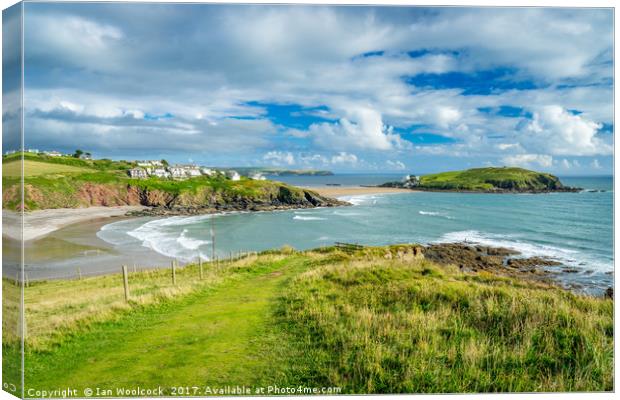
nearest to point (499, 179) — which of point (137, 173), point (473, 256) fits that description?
point (473, 256)

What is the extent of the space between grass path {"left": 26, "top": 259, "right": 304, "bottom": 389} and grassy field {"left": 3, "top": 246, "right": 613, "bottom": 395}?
0.6 inches

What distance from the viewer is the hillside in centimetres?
1088

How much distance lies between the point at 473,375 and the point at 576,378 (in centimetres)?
132

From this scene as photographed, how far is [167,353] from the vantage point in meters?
5.04

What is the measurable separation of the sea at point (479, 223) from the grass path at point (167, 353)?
533 centimetres

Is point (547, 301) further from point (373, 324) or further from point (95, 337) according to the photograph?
point (95, 337)

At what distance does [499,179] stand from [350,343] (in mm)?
5404

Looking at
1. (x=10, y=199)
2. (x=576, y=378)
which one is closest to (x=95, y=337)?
(x=10, y=199)

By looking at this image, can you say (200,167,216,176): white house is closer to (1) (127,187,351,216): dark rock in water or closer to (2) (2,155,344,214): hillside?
(2) (2,155,344,214): hillside

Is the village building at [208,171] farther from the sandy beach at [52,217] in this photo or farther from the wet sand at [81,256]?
the wet sand at [81,256]

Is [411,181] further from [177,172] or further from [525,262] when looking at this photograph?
[177,172]

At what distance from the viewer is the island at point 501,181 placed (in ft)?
24.6

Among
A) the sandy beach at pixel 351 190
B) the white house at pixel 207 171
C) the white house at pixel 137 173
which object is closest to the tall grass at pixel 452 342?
the white house at pixel 207 171

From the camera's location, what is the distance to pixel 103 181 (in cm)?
1781
